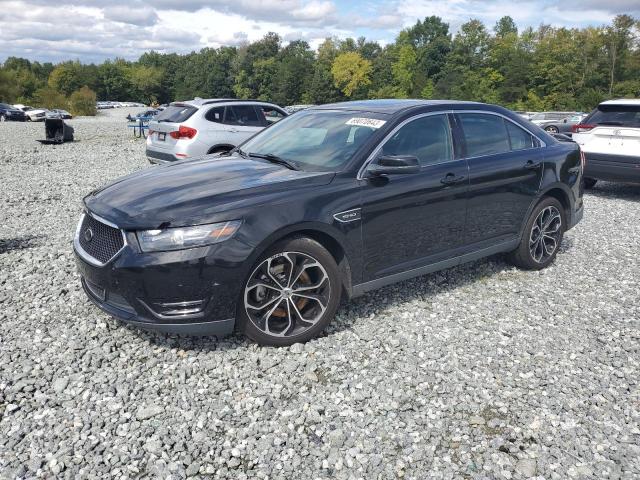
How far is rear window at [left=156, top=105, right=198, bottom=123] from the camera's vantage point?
1048 centimetres

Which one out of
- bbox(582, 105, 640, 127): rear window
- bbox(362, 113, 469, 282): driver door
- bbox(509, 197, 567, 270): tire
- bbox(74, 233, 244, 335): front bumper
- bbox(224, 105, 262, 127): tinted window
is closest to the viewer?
bbox(74, 233, 244, 335): front bumper

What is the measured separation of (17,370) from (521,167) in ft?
14.9

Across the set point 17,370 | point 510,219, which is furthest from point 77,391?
point 510,219

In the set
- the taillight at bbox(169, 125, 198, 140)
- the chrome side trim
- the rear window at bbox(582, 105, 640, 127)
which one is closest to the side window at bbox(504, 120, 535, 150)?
the chrome side trim

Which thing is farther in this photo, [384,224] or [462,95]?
[462,95]

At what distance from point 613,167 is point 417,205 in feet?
22.1

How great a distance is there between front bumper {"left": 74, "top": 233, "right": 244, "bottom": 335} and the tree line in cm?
5578

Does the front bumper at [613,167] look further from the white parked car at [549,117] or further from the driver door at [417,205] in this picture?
the white parked car at [549,117]

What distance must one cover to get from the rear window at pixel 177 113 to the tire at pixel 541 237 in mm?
7206

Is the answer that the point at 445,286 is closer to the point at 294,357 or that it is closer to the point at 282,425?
the point at 294,357

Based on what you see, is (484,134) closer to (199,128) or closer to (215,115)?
(199,128)

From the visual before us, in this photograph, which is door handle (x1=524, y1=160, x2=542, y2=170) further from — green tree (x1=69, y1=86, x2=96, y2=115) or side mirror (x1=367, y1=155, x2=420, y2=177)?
green tree (x1=69, y1=86, x2=96, y2=115)

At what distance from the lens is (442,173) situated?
4.50 metres

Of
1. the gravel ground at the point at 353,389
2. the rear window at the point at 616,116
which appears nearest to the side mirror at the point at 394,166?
the gravel ground at the point at 353,389
